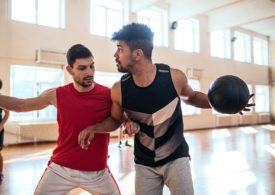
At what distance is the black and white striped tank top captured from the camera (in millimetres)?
1585

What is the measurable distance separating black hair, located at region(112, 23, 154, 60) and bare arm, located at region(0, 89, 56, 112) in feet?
2.16

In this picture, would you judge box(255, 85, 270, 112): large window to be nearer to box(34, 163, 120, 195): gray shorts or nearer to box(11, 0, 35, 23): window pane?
box(11, 0, 35, 23): window pane

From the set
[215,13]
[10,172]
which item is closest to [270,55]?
[215,13]

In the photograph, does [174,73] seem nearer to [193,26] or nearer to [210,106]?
[210,106]

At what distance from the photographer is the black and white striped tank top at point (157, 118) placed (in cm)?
158

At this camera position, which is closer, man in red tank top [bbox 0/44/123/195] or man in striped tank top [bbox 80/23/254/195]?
man in striped tank top [bbox 80/23/254/195]

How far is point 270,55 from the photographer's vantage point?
50.8 feet

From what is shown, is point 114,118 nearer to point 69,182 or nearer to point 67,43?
point 69,182

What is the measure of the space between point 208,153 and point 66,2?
5504mm

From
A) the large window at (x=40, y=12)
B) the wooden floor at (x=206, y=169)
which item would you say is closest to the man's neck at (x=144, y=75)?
the wooden floor at (x=206, y=169)

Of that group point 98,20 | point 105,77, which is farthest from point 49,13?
point 105,77

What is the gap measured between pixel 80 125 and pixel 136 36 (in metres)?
0.68

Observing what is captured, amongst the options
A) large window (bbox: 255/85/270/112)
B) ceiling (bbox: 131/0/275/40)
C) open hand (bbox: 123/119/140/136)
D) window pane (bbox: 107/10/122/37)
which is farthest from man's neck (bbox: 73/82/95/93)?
large window (bbox: 255/85/270/112)

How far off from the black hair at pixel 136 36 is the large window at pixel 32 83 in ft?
20.2
